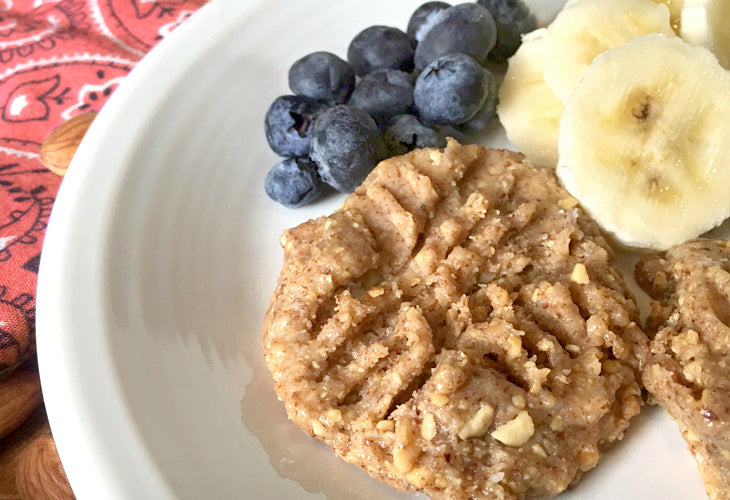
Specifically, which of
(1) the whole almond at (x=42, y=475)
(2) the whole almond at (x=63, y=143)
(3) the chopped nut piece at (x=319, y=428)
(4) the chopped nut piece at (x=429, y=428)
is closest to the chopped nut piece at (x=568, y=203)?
(4) the chopped nut piece at (x=429, y=428)

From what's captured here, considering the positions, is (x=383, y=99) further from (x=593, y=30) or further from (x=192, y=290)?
(x=192, y=290)

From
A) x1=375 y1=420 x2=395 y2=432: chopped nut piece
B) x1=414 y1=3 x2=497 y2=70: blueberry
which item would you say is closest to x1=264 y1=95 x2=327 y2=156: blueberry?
x1=414 y1=3 x2=497 y2=70: blueberry

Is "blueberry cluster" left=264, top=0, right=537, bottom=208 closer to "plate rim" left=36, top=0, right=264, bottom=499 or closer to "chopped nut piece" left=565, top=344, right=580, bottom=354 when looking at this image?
"plate rim" left=36, top=0, right=264, bottom=499

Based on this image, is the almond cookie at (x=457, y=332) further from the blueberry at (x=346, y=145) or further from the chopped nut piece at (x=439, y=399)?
the blueberry at (x=346, y=145)


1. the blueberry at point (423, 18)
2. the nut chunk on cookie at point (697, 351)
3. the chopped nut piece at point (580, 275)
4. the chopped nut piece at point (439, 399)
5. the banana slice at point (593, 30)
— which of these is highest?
the blueberry at point (423, 18)

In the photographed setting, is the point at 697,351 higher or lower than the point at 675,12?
lower

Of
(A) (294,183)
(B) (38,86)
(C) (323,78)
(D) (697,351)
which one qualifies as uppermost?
(B) (38,86)

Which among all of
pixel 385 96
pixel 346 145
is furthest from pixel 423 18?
pixel 346 145
